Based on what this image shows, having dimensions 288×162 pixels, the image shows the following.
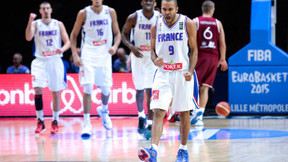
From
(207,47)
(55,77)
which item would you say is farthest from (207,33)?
(55,77)

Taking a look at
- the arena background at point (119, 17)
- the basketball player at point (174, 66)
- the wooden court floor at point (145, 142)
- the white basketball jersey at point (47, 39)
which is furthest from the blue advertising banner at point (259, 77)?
the basketball player at point (174, 66)

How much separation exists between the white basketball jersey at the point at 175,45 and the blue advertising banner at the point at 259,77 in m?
4.62

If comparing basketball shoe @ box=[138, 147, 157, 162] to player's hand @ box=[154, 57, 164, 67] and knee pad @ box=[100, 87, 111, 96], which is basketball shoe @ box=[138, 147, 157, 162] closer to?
player's hand @ box=[154, 57, 164, 67]

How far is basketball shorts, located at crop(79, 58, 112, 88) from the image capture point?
7.67m

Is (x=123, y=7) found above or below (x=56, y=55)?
above

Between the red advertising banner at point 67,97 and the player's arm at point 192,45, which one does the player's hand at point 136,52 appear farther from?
the red advertising banner at point 67,97

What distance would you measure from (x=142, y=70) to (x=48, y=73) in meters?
1.79

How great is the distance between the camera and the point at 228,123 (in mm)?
9102

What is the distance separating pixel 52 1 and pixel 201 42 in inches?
259

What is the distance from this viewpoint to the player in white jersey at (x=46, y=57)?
8.34m

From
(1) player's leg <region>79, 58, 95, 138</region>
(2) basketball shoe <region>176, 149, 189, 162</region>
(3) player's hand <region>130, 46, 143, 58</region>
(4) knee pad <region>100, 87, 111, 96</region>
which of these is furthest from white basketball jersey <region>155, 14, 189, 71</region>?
(4) knee pad <region>100, 87, 111, 96</region>

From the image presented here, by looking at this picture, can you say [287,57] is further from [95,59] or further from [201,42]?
[95,59]

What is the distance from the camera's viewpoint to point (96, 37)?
7816mm

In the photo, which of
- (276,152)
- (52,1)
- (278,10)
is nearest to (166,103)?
(276,152)
